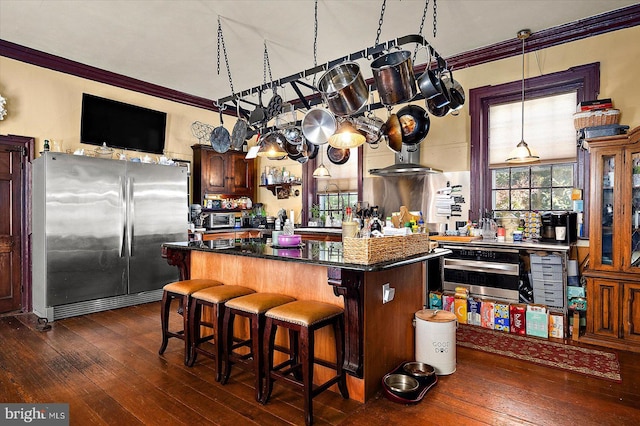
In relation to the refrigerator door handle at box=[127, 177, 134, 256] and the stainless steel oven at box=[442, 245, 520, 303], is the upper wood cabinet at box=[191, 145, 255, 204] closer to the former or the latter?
the refrigerator door handle at box=[127, 177, 134, 256]

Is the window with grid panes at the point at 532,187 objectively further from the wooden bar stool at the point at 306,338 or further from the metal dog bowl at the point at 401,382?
the wooden bar stool at the point at 306,338

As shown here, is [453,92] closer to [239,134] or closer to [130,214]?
[239,134]

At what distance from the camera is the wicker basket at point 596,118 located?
360cm

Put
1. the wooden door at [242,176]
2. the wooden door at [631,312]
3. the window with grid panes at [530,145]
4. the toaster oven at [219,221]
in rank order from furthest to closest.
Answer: the wooden door at [242,176]
the toaster oven at [219,221]
the window with grid panes at [530,145]
the wooden door at [631,312]

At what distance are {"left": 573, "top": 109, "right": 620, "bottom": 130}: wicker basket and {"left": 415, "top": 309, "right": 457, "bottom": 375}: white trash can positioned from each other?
8.39 ft

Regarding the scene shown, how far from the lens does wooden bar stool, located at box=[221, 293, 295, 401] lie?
236 centimetres

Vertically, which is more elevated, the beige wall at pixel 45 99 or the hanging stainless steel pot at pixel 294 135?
the beige wall at pixel 45 99

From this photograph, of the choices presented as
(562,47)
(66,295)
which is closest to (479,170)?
(562,47)

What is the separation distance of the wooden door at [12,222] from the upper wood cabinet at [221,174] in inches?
90.9

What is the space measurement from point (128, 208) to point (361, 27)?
3564mm

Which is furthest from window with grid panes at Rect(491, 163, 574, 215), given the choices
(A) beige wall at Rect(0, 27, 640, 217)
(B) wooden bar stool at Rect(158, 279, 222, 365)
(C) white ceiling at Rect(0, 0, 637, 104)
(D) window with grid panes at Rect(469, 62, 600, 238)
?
(B) wooden bar stool at Rect(158, 279, 222, 365)

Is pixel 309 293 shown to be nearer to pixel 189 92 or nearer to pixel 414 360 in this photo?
pixel 414 360

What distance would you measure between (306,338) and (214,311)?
860mm

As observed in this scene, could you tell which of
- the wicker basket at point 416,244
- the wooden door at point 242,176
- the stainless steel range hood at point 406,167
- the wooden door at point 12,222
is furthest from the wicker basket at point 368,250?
the wooden door at point 242,176
